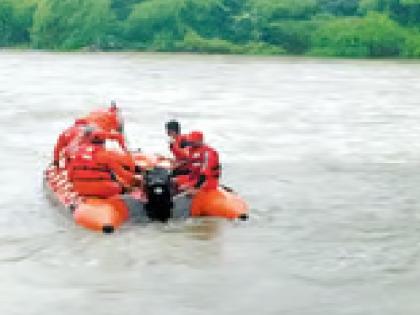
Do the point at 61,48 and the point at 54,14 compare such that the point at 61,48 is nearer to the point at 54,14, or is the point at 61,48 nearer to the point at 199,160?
the point at 54,14

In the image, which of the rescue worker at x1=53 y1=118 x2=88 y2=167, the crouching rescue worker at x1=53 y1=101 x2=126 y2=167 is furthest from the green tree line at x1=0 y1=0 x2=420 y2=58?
the rescue worker at x1=53 y1=118 x2=88 y2=167

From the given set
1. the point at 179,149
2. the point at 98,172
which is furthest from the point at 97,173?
the point at 179,149

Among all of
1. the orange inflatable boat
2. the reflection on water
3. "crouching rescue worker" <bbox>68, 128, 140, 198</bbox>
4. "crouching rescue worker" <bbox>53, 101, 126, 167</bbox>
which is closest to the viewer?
the reflection on water

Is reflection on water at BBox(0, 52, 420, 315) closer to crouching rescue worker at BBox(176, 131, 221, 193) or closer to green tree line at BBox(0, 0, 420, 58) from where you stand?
crouching rescue worker at BBox(176, 131, 221, 193)

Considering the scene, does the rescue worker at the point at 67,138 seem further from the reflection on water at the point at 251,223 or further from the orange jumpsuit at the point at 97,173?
the orange jumpsuit at the point at 97,173

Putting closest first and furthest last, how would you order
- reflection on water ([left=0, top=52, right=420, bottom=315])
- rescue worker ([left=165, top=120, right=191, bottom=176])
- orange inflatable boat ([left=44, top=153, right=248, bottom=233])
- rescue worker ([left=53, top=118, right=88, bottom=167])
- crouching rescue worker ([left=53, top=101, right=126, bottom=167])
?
reflection on water ([left=0, top=52, right=420, bottom=315])
orange inflatable boat ([left=44, top=153, right=248, bottom=233])
rescue worker ([left=165, top=120, right=191, bottom=176])
crouching rescue worker ([left=53, top=101, right=126, bottom=167])
rescue worker ([left=53, top=118, right=88, bottom=167])

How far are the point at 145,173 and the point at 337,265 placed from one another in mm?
2600

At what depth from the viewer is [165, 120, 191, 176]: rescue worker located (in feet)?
40.8

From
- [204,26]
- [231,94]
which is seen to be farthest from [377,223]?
[204,26]

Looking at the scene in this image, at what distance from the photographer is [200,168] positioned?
12.2 meters

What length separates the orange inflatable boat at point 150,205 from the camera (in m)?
11.8

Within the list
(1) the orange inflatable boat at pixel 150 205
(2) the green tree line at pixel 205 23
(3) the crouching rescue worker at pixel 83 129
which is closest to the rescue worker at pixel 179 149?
(1) the orange inflatable boat at pixel 150 205

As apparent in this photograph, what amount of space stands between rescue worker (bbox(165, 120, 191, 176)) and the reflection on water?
676mm

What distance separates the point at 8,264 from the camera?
1076 centimetres
